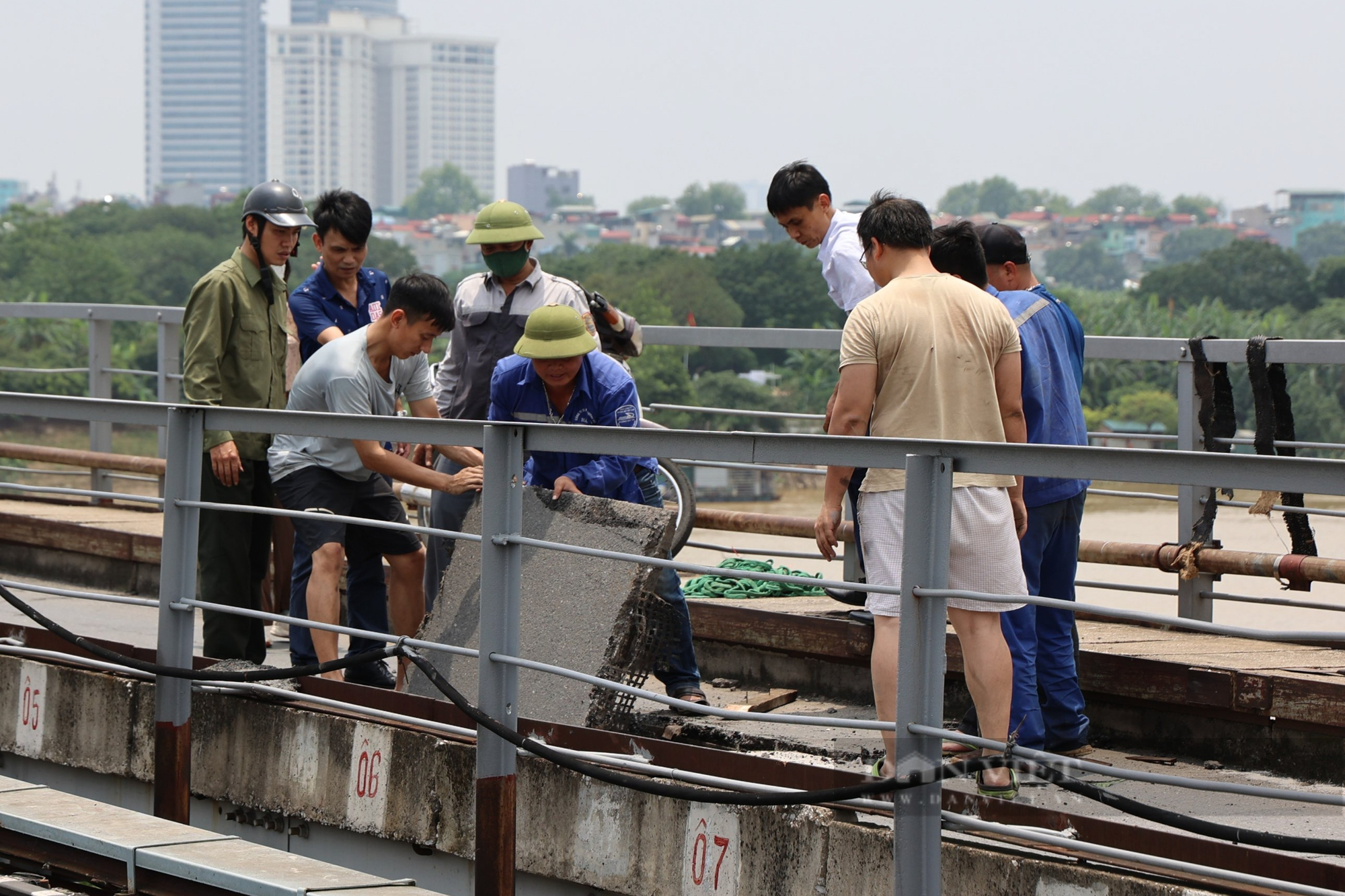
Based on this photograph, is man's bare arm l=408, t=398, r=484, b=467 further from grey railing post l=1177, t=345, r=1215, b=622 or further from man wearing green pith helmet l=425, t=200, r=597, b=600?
grey railing post l=1177, t=345, r=1215, b=622

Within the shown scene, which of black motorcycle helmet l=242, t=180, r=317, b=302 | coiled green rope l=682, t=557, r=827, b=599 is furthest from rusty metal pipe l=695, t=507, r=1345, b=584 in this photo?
black motorcycle helmet l=242, t=180, r=317, b=302

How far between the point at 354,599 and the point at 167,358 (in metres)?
4.13

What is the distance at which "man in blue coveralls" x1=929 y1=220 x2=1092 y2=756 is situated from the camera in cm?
468

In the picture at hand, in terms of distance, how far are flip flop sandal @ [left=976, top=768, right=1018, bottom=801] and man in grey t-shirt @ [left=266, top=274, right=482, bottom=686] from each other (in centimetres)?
190

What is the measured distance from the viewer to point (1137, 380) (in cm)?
7369

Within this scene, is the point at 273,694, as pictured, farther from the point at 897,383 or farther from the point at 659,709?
the point at 897,383

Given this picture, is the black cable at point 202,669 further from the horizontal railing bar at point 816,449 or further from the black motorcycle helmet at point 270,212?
the black motorcycle helmet at point 270,212

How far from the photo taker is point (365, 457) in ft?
17.7

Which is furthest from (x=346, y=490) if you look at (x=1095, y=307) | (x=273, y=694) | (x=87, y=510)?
(x=1095, y=307)

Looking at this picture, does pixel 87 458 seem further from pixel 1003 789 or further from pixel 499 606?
pixel 1003 789

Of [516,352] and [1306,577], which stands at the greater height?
[516,352]

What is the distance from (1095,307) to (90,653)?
85.5m

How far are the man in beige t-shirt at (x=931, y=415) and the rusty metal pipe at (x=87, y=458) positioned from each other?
5.48 m

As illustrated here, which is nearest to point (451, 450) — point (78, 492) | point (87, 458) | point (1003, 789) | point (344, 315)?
point (344, 315)
